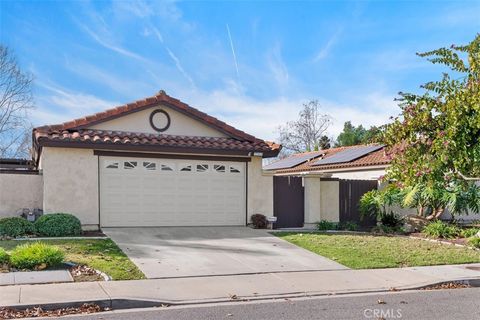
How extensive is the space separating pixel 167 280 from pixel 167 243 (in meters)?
3.85

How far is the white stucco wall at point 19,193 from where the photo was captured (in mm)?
14805

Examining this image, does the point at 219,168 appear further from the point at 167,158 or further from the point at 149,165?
the point at 149,165

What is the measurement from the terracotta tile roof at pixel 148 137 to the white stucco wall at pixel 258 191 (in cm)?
73

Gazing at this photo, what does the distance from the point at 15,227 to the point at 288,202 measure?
8.84 m

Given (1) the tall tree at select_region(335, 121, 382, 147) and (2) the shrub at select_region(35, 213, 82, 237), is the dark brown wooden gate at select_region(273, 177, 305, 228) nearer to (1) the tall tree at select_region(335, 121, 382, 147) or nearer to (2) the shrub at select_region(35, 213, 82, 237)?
(2) the shrub at select_region(35, 213, 82, 237)

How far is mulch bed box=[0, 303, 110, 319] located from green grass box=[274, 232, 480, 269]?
599cm

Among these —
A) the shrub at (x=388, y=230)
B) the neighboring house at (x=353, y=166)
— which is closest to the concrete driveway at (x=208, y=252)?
the shrub at (x=388, y=230)

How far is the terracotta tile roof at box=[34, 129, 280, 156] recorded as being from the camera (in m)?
14.7

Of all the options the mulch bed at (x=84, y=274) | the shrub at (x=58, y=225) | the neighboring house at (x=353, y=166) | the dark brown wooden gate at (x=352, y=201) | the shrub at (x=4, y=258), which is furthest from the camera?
the neighboring house at (x=353, y=166)

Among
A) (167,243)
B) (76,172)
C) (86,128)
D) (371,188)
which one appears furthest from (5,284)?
(371,188)

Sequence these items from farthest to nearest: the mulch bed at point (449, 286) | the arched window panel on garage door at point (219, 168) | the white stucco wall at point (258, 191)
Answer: the white stucco wall at point (258, 191) → the arched window panel on garage door at point (219, 168) → the mulch bed at point (449, 286)

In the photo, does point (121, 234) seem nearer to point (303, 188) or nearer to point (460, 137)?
point (303, 188)

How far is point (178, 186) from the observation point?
16.4 metres

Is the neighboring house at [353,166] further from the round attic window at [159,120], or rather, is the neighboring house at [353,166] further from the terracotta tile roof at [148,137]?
the round attic window at [159,120]
